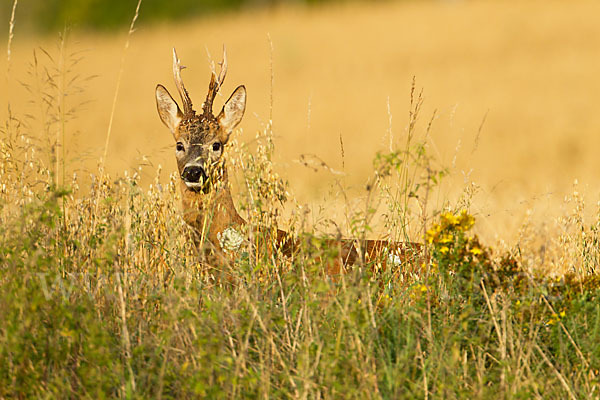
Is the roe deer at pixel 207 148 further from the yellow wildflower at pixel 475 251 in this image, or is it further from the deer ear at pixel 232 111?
the yellow wildflower at pixel 475 251

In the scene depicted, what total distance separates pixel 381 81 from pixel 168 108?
58.8ft

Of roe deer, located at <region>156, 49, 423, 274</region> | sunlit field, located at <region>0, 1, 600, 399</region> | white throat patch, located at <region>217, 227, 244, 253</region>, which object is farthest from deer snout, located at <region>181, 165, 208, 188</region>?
white throat patch, located at <region>217, 227, 244, 253</region>

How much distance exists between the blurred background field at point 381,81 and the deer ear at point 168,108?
366 centimetres

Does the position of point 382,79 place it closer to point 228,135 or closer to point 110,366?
point 228,135

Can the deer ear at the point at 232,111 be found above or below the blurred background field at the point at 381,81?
below

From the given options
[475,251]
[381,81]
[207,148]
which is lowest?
[475,251]

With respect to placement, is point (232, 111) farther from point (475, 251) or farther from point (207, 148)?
point (475, 251)

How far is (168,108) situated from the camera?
5.53 meters

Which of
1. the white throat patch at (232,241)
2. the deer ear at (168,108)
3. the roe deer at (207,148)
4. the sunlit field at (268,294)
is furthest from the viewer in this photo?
the deer ear at (168,108)

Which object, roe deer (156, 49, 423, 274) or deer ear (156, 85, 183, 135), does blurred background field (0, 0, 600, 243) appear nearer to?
roe deer (156, 49, 423, 274)

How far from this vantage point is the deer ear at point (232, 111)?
5398 mm

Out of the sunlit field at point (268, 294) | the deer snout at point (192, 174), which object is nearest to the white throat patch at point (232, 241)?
the sunlit field at point (268, 294)

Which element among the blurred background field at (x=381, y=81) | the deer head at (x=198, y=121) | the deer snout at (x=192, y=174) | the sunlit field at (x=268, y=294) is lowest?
the sunlit field at (x=268, y=294)

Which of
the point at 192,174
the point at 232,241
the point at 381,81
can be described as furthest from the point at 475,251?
the point at 381,81
